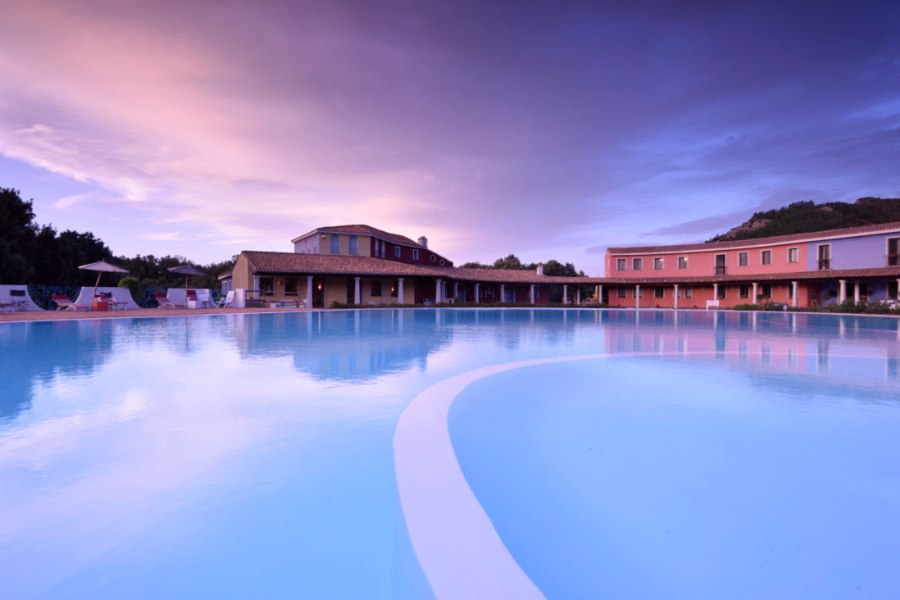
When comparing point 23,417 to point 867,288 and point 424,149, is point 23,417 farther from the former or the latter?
point 867,288

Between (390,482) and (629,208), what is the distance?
144 ft

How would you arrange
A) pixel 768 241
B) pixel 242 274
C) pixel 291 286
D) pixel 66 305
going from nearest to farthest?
pixel 66 305
pixel 291 286
pixel 242 274
pixel 768 241

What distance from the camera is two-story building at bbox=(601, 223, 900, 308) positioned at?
28.0 metres

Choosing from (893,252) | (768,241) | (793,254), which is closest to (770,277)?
(793,254)

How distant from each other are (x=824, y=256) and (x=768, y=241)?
3.95 meters

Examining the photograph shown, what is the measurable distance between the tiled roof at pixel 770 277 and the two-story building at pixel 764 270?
5 cm

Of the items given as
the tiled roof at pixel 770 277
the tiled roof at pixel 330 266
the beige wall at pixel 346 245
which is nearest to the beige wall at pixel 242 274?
the tiled roof at pixel 330 266

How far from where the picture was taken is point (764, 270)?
33844 millimetres

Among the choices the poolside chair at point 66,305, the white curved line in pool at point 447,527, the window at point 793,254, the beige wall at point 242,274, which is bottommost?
the white curved line in pool at point 447,527

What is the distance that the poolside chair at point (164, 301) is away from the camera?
25.6 m

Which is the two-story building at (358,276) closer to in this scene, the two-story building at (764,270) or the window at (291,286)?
the window at (291,286)

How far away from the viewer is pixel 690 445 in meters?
3.61

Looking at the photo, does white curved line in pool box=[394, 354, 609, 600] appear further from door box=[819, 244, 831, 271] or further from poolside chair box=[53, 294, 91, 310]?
door box=[819, 244, 831, 271]

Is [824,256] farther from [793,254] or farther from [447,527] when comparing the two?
[447,527]
